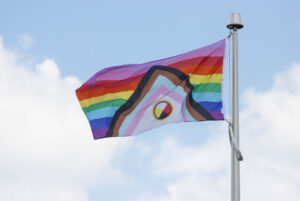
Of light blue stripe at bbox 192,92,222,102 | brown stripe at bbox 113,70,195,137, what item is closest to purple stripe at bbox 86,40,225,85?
brown stripe at bbox 113,70,195,137

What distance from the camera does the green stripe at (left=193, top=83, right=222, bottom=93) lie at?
44.1ft

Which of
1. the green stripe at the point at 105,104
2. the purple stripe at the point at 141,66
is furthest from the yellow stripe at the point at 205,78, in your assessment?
the green stripe at the point at 105,104

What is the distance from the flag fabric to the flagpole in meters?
0.56

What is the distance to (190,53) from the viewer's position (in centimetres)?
1405

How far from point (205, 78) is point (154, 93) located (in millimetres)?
1429

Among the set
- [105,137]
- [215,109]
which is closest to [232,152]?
[215,109]

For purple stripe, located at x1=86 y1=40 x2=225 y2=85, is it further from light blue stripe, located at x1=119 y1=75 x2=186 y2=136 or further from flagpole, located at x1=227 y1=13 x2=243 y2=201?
flagpole, located at x1=227 y1=13 x2=243 y2=201

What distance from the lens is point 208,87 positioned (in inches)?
534

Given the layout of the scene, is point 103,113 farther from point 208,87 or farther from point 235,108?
point 235,108

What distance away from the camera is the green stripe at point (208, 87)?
13.4 m

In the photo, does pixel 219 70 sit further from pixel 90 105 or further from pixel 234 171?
pixel 90 105

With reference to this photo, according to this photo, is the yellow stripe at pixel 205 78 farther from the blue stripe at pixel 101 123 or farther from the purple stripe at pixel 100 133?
the purple stripe at pixel 100 133

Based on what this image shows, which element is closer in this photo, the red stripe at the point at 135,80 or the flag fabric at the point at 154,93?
the flag fabric at the point at 154,93

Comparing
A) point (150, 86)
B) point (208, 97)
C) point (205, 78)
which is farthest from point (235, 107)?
point (150, 86)
